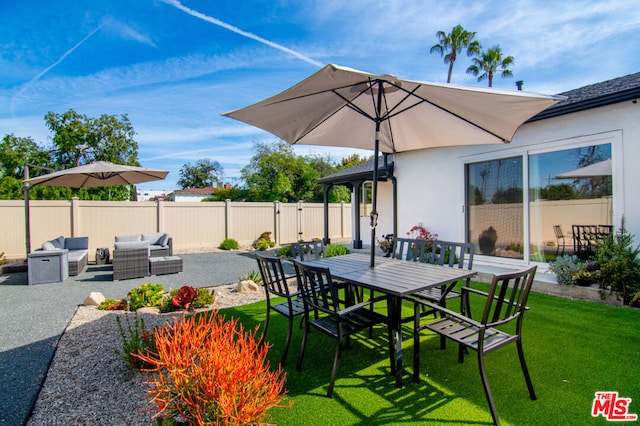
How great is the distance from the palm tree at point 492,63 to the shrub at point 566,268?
60.3 ft

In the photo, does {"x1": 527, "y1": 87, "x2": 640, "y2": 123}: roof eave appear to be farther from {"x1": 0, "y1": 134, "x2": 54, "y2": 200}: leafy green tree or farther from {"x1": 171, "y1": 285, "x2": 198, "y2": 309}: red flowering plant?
{"x1": 0, "y1": 134, "x2": 54, "y2": 200}: leafy green tree

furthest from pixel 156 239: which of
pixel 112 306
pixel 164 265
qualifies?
pixel 112 306

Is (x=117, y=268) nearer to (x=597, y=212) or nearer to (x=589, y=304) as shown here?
(x=589, y=304)

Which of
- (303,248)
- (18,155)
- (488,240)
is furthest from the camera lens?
(18,155)

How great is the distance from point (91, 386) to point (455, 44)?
22887mm

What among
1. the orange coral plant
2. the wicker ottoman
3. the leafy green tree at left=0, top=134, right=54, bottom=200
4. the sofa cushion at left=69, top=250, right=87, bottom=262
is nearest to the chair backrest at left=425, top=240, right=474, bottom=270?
the orange coral plant

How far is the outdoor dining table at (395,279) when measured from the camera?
2.64 m

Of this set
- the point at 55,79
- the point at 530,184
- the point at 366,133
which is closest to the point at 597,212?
the point at 530,184

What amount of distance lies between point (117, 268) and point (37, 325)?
9.84 feet

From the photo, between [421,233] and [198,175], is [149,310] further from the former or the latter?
[198,175]

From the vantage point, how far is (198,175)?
4634cm

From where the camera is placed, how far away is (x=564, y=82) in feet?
37.8

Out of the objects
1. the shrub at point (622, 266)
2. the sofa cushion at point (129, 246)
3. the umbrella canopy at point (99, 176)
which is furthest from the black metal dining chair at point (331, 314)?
the umbrella canopy at point (99, 176)

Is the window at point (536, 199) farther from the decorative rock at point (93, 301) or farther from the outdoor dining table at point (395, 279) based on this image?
the decorative rock at point (93, 301)
